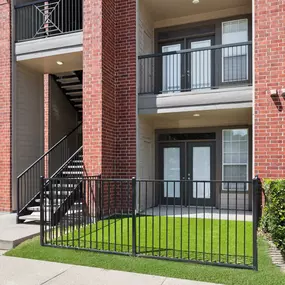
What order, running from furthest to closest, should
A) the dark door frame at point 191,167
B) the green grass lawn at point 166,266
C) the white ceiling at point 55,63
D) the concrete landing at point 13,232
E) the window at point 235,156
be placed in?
the dark door frame at point 191,167 < the window at point 235,156 < the white ceiling at point 55,63 < the concrete landing at point 13,232 < the green grass lawn at point 166,266

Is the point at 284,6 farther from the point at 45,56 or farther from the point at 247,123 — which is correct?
the point at 45,56

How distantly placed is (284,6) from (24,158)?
7929mm

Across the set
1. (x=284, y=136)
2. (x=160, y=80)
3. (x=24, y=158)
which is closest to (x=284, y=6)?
(x=284, y=136)

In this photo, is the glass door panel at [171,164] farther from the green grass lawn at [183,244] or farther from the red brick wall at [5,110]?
the red brick wall at [5,110]

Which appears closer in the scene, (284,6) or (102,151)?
(284,6)

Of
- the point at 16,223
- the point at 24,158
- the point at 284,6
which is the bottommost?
the point at 16,223

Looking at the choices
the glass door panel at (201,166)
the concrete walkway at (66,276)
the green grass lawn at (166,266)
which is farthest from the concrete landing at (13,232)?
the glass door panel at (201,166)

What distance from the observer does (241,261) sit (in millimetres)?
4207

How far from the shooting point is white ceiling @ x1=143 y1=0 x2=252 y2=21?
26.9 ft

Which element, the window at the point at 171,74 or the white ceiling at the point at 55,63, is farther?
the window at the point at 171,74

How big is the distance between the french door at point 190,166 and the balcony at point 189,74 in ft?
6.26

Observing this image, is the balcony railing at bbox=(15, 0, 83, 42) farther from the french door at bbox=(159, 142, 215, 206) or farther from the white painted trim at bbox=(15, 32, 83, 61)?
the french door at bbox=(159, 142, 215, 206)

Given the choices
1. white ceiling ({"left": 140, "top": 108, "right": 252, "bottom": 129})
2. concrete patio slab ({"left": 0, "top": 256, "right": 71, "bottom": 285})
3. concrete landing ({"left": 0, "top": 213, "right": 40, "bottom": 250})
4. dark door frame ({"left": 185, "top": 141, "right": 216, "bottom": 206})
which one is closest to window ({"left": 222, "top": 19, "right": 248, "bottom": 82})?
white ceiling ({"left": 140, "top": 108, "right": 252, "bottom": 129})

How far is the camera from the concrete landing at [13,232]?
5258 millimetres
